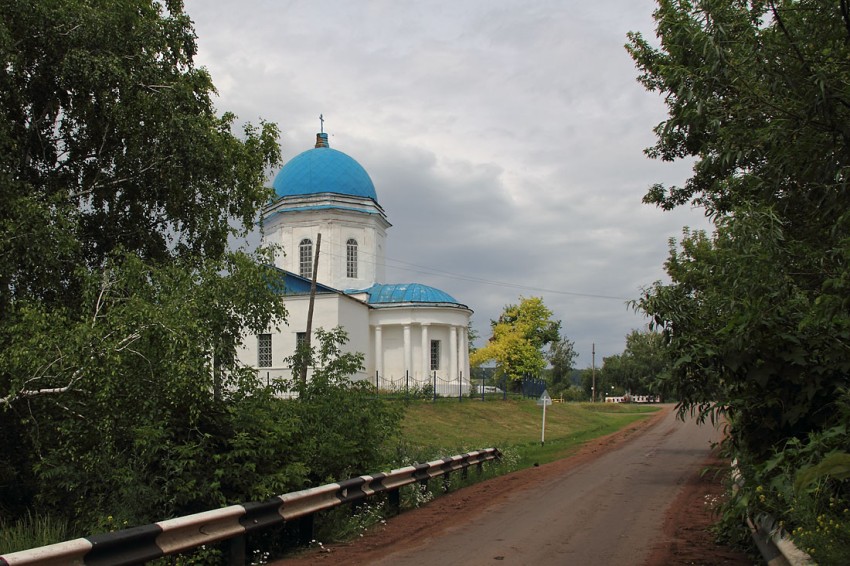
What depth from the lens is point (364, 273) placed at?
47250 mm

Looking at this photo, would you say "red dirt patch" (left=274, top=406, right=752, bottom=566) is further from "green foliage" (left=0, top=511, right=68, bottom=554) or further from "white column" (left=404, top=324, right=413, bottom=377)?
"white column" (left=404, top=324, right=413, bottom=377)

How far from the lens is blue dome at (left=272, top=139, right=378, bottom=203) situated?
46.3 m

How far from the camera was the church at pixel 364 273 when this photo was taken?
149ft

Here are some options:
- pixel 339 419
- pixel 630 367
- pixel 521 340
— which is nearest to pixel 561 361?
pixel 630 367

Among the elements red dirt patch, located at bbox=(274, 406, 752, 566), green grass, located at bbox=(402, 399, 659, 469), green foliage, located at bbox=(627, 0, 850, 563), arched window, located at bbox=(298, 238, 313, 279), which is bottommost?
red dirt patch, located at bbox=(274, 406, 752, 566)

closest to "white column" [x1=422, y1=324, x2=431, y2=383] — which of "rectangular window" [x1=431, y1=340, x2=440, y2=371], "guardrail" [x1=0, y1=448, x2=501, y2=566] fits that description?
"rectangular window" [x1=431, y1=340, x2=440, y2=371]

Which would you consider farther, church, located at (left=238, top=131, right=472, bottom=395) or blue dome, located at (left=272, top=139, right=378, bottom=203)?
blue dome, located at (left=272, top=139, right=378, bottom=203)

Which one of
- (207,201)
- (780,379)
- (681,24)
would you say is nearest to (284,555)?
(780,379)

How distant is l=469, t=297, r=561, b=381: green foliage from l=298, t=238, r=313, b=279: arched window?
20308 mm

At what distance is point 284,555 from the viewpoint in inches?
345

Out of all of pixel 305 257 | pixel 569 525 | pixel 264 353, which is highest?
Answer: pixel 305 257

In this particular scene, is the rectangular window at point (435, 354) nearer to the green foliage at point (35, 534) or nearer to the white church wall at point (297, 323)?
the white church wall at point (297, 323)

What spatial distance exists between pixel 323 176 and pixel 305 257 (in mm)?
5109

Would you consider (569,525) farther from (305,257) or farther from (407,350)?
(305,257)
